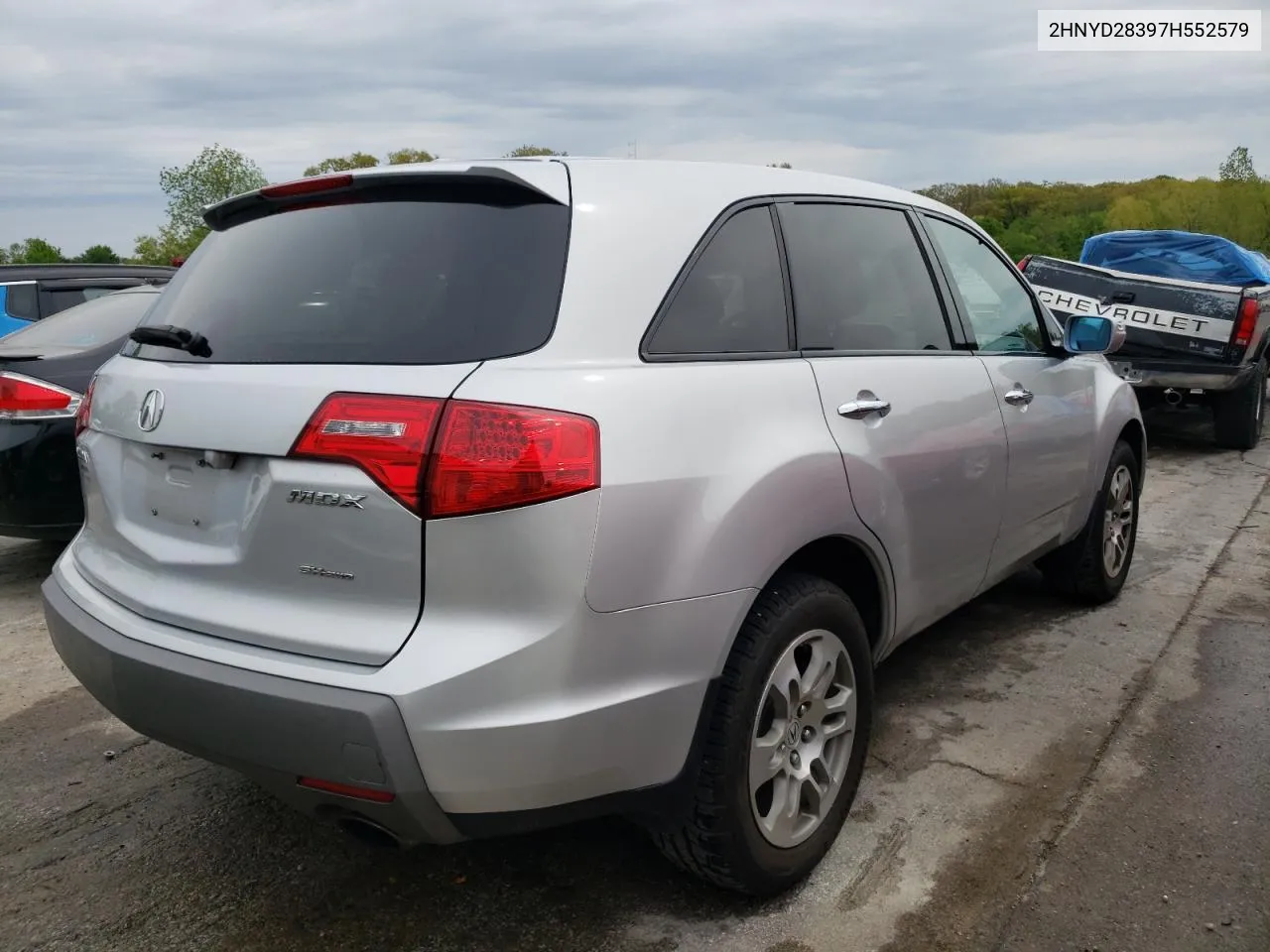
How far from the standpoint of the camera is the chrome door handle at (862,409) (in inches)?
105

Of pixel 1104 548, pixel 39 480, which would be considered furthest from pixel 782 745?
pixel 39 480

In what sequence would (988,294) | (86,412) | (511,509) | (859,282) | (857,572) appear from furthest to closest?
(988,294), (859,282), (857,572), (86,412), (511,509)

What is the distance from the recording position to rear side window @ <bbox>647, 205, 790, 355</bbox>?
232 centimetres

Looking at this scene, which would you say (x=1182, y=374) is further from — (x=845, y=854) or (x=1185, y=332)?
(x=845, y=854)

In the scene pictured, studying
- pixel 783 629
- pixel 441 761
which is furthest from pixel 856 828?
pixel 441 761

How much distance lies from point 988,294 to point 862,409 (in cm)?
139

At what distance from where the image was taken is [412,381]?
→ 2.00 m

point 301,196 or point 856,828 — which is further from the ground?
point 301,196

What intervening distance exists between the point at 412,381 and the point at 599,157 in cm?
85

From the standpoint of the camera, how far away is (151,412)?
2326mm

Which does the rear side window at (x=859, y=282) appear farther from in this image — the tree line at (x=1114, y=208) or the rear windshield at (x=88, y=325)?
the tree line at (x=1114, y=208)

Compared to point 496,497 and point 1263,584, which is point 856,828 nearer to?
point 496,497

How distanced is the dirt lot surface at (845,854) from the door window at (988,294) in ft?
4.07

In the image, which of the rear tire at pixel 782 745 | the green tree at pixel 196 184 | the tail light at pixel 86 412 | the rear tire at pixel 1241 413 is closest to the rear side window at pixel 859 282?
the rear tire at pixel 782 745
